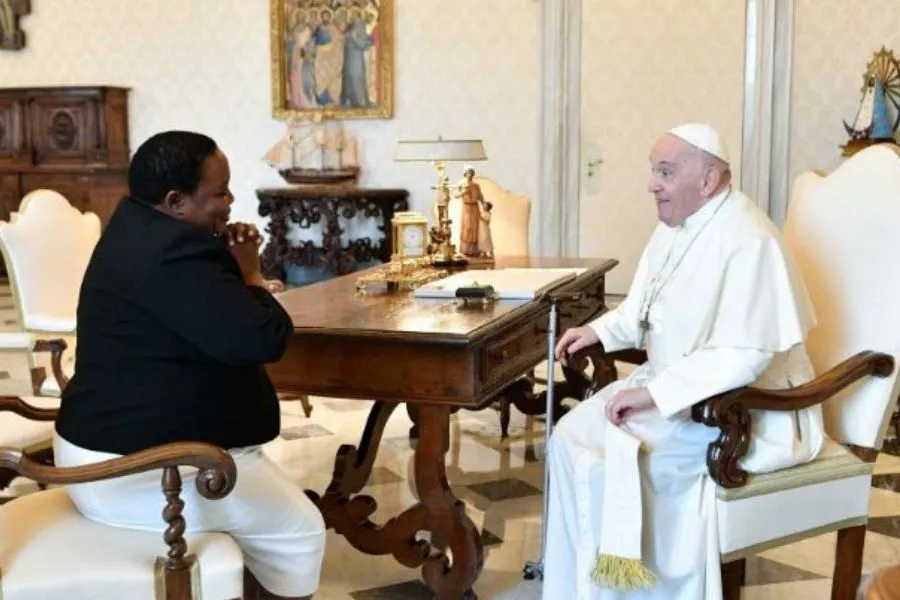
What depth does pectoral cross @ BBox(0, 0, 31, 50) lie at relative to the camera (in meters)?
9.82

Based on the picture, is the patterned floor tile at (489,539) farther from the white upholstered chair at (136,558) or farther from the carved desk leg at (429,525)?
the white upholstered chair at (136,558)

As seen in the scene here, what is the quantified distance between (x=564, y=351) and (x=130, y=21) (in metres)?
7.77

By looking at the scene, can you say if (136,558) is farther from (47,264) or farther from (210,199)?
(47,264)

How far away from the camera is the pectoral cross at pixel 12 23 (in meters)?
9.82

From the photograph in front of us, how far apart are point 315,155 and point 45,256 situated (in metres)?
5.41

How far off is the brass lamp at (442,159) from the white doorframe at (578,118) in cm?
421

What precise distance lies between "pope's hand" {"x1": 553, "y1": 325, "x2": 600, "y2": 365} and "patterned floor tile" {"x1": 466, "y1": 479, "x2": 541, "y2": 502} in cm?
108

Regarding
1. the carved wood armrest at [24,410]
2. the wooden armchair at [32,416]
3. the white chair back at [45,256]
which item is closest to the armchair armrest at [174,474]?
the wooden armchair at [32,416]

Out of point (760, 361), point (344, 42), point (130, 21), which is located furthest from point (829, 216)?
point (130, 21)

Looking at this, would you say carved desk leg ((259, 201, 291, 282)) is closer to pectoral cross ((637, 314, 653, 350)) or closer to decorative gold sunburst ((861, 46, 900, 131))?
decorative gold sunburst ((861, 46, 900, 131))

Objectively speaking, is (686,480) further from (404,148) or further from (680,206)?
(404,148)

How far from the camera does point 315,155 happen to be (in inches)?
366

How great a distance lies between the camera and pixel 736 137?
8211 millimetres

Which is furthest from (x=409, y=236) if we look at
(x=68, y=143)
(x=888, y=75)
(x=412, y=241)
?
(x=68, y=143)
